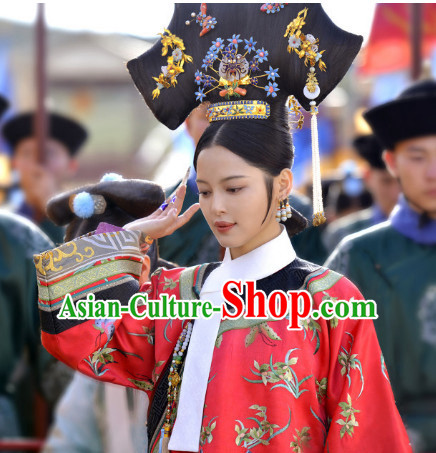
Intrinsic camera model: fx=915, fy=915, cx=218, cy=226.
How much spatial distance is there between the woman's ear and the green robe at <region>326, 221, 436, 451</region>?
1486 mm

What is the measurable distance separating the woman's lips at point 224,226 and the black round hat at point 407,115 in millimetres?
1857

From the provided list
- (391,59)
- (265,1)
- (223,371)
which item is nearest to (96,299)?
(223,371)

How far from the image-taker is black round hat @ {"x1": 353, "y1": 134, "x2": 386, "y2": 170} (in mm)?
6578

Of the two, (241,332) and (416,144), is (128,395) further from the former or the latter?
(416,144)

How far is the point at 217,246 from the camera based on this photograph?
369cm

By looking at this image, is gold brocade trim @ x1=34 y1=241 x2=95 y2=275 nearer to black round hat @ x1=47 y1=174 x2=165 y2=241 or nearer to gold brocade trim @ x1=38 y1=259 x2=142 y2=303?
gold brocade trim @ x1=38 y1=259 x2=142 y2=303

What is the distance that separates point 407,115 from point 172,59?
70.6 inches

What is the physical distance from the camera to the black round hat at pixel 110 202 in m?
2.88

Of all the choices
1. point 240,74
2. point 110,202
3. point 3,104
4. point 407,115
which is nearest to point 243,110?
point 240,74

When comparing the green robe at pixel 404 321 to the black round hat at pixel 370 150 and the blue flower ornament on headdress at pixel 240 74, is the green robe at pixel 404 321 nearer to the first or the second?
the blue flower ornament on headdress at pixel 240 74

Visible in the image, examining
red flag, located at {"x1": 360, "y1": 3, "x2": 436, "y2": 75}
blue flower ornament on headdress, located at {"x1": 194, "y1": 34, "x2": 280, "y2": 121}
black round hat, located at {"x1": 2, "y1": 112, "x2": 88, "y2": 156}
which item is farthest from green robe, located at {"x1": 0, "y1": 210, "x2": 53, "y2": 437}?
red flag, located at {"x1": 360, "y1": 3, "x2": 436, "y2": 75}

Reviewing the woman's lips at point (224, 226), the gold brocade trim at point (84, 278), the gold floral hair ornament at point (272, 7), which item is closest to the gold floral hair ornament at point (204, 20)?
the gold floral hair ornament at point (272, 7)

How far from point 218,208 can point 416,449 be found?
2096mm

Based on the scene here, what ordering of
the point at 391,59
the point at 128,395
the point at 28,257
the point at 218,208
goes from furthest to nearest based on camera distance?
the point at 391,59 → the point at 28,257 → the point at 128,395 → the point at 218,208
